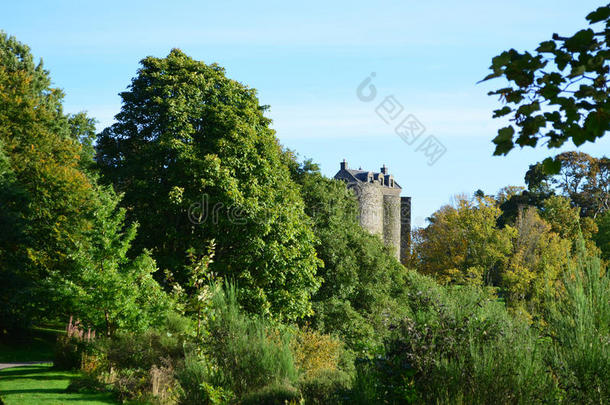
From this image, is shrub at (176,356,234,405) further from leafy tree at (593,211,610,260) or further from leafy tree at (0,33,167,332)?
leafy tree at (593,211,610,260)

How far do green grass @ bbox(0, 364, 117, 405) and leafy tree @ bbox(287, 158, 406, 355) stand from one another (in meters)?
11.4

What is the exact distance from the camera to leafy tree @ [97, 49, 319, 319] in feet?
65.5

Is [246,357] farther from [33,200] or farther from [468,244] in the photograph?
[468,244]

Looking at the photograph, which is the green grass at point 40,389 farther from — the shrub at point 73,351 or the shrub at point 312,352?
the shrub at point 312,352

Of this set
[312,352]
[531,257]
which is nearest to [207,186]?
[312,352]

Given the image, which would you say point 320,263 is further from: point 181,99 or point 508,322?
point 508,322

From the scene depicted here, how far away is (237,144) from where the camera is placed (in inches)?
834

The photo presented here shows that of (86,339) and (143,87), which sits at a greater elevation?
(143,87)

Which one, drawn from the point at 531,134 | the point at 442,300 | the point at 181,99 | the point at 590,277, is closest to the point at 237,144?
the point at 181,99

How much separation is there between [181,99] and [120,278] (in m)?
8.46

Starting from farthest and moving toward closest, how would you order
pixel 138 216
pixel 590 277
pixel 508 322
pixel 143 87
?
1. pixel 143 87
2. pixel 138 216
3. pixel 508 322
4. pixel 590 277

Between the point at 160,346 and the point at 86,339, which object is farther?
the point at 86,339

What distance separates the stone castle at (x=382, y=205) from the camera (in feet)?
149

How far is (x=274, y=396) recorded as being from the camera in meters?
8.67
